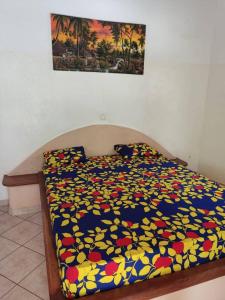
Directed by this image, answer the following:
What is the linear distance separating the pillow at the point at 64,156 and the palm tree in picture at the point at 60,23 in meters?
1.31

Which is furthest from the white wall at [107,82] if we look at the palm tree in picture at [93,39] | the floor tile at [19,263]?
the floor tile at [19,263]

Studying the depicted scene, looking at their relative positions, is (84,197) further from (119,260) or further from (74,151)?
(74,151)

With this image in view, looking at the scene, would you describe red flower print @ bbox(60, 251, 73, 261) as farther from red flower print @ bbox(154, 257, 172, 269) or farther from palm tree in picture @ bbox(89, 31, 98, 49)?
palm tree in picture @ bbox(89, 31, 98, 49)

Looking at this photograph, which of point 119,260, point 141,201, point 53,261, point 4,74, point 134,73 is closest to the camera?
point 119,260

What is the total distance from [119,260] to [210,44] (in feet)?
11.0

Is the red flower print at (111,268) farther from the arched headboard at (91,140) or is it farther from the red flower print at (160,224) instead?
the arched headboard at (91,140)

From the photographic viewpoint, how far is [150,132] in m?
3.34

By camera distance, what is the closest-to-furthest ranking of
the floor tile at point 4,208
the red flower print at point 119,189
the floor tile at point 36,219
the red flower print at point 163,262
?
the red flower print at point 163,262
the red flower print at point 119,189
the floor tile at point 36,219
the floor tile at point 4,208

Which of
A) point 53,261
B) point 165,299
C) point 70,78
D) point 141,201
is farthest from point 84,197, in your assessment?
point 70,78

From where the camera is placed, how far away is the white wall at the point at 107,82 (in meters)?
2.55

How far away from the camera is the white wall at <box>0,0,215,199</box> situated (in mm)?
2549

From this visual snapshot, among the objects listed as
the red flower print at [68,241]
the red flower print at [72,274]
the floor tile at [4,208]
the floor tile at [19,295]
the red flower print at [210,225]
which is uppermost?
the red flower print at [210,225]

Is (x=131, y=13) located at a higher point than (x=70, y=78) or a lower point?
higher

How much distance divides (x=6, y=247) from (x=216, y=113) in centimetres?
322
